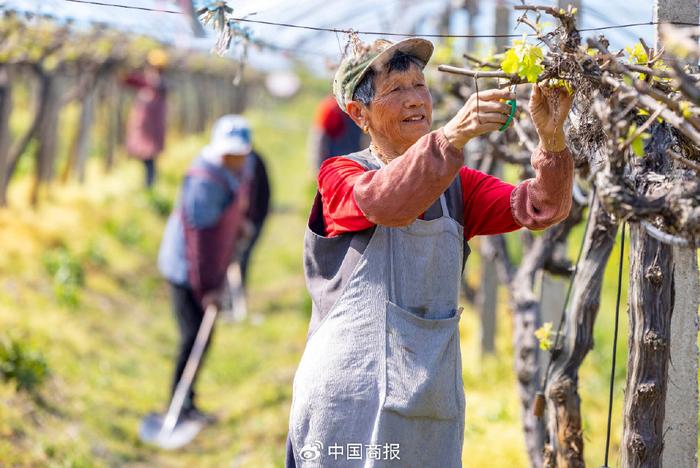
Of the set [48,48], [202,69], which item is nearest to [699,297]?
[48,48]

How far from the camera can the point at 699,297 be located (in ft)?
9.66

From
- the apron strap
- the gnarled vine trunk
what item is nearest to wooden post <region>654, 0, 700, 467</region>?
the gnarled vine trunk

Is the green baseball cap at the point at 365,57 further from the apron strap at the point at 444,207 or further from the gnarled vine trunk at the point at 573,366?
the gnarled vine trunk at the point at 573,366

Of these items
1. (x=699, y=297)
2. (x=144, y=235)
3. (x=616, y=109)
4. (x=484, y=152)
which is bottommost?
(x=699, y=297)

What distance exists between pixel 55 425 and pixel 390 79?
154 inches

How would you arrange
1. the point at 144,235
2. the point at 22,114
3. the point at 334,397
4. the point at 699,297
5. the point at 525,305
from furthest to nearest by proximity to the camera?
1. the point at 22,114
2. the point at 144,235
3. the point at 525,305
4. the point at 699,297
5. the point at 334,397

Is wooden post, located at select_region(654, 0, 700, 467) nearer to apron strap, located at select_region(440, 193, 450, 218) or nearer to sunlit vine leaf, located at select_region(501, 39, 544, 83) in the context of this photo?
apron strap, located at select_region(440, 193, 450, 218)

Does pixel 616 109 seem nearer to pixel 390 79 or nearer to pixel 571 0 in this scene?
pixel 390 79

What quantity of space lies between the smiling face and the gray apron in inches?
8.4

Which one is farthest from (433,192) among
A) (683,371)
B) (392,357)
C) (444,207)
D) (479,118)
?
(683,371)

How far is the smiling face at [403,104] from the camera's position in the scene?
266 cm

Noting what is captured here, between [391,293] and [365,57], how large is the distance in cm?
65

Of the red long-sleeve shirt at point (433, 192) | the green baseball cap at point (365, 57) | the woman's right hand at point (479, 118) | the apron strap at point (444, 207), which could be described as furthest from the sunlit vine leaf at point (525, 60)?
the apron strap at point (444, 207)

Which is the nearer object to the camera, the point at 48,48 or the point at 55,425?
the point at 55,425
